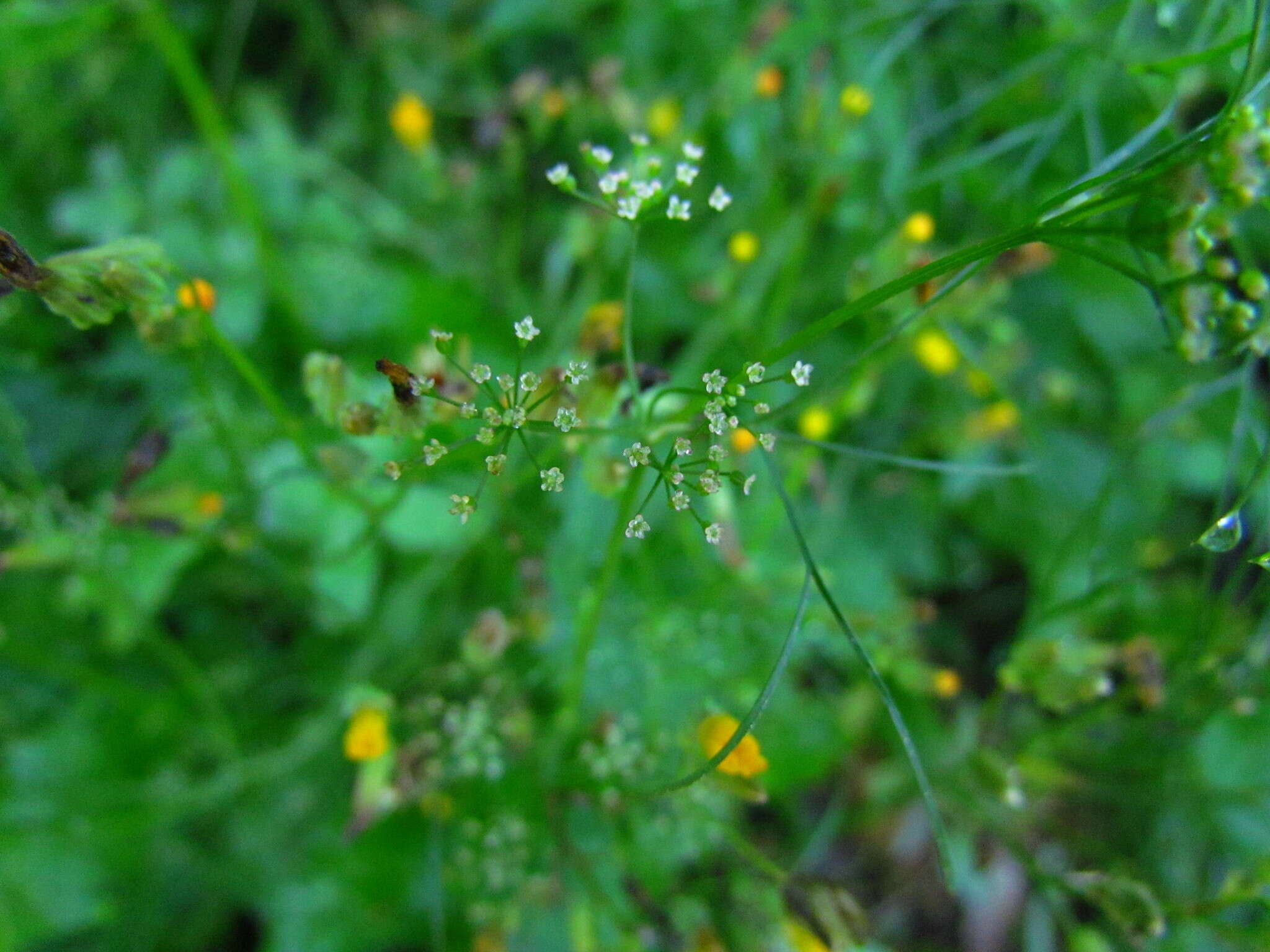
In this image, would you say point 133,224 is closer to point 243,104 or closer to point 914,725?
point 243,104

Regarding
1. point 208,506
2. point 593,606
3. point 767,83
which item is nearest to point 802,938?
point 593,606

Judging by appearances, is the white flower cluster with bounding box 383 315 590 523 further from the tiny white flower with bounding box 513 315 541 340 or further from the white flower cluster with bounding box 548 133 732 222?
the white flower cluster with bounding box 548 133 732 222

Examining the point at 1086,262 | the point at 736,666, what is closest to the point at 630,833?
the point at 736,666

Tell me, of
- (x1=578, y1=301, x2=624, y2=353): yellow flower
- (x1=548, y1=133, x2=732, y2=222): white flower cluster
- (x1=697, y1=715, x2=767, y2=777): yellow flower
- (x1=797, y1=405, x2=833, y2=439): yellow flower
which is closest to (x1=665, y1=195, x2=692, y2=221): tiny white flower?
(x1=548, y1=133, x2=732, y2=222): white flower cluster

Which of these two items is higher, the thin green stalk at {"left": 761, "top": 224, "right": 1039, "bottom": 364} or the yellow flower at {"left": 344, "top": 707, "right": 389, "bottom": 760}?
the yellow flower at {"left": 344, "top": 707, "right": 389, "bottom": 760}

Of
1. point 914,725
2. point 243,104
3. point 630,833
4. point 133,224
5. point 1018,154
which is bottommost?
point 630,833

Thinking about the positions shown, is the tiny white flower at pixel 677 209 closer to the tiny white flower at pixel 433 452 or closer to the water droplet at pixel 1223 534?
the tiny white flower at pixel 433 452

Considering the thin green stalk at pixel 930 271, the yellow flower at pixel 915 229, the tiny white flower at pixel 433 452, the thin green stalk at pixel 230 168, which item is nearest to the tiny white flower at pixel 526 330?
the tiny white flower at pixel 433 452

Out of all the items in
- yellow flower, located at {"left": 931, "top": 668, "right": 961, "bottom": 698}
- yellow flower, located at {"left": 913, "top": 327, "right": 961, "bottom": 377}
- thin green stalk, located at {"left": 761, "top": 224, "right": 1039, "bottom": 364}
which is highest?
yellow flower, located at {"left": 913, "top": 327, "right": 961, "bottom": 377}
